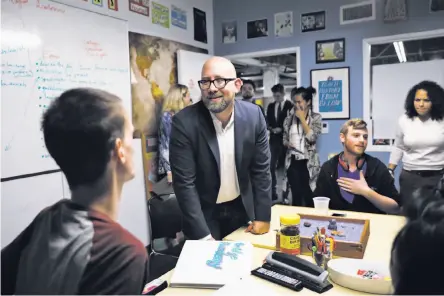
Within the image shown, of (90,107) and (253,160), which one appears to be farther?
(253,160)

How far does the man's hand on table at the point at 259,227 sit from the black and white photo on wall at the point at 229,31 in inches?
131

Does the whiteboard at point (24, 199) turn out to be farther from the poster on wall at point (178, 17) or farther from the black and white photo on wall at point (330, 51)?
the black and white photo on wall at point (330, 51)

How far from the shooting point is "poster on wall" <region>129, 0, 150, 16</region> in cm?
331

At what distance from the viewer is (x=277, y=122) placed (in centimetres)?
457

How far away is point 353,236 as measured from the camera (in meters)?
1.47

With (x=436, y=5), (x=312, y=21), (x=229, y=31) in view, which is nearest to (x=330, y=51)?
(x=312, y=21)

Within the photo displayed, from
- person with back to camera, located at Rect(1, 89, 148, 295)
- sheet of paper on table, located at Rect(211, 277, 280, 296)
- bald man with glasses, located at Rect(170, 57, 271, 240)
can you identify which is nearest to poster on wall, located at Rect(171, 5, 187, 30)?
bald man with glasses, located at Rect(170, 57, 271, 240)

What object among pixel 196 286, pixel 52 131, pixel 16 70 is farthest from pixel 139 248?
pixel 16 70

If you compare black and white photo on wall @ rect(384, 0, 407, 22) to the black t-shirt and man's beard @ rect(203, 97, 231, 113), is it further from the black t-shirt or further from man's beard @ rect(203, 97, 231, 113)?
the black t-shirt

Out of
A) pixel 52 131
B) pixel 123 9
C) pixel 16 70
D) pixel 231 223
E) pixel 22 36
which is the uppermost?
pixel 123 9

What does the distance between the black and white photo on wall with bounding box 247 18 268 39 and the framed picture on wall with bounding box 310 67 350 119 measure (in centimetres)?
78

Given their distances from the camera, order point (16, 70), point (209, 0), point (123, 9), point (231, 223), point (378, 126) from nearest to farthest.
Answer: point (231, 223) < point (16, 70) < point (123, 9) < point (378, 126) < point (209, 0)

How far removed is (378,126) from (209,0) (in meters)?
2.52

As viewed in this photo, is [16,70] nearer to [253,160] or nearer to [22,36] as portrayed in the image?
[22,36]
